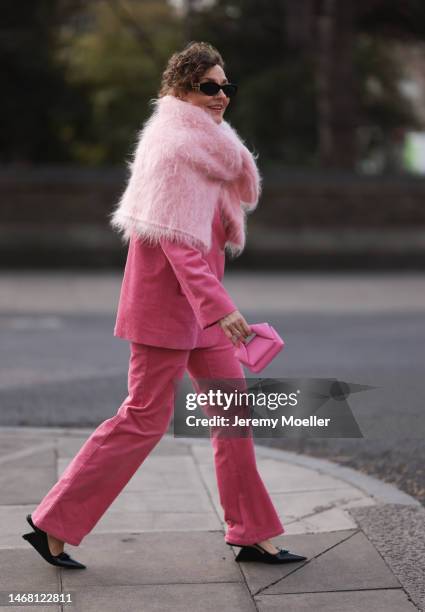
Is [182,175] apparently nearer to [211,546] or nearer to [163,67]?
[211,546]

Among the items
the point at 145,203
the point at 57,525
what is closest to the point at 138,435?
the point at 57,525

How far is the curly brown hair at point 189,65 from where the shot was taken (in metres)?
3.86

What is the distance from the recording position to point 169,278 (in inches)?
152

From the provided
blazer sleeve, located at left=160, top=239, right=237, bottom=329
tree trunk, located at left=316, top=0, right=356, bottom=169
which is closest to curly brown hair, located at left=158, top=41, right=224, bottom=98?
blazer sleeve, located at left=160, top=239, right=237, bottom=329

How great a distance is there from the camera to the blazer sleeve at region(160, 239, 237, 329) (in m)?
3.67

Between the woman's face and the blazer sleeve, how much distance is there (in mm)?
518

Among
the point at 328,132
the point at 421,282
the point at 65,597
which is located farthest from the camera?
the point at 328,132

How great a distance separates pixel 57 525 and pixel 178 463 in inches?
69.7

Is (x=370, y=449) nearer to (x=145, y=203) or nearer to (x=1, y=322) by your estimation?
(x=145, y=203)

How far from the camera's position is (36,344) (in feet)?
33.3

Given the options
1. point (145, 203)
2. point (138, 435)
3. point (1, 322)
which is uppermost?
point (145, 203)

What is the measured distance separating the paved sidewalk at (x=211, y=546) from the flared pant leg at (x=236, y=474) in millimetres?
132

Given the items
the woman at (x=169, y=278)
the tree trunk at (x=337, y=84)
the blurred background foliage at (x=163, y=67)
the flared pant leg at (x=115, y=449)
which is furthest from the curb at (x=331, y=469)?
the blurred background foliage at (x=163, y=67)

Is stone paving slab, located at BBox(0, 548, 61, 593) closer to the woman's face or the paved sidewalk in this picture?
the paved sidewalk
